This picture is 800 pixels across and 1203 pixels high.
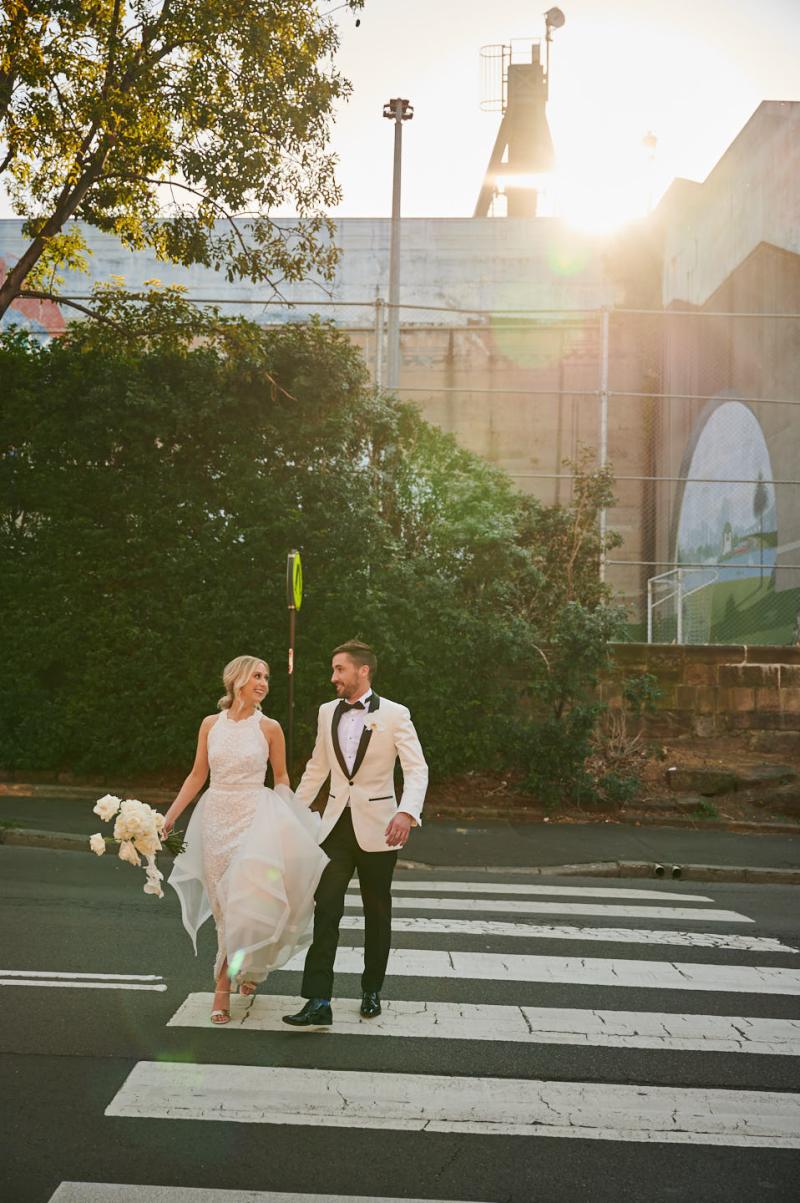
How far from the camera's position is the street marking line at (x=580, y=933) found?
7.73m

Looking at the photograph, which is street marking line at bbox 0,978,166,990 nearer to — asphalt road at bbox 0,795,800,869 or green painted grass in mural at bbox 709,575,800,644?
asphalt road at bbox 0,795,800,869

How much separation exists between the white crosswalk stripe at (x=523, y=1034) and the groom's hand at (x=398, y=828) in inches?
37.7

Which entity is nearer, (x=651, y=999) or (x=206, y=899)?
(x=206, y=899)

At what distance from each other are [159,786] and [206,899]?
8857mm

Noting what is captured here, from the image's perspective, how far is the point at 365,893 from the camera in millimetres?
5750

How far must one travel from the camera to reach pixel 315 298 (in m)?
26.1

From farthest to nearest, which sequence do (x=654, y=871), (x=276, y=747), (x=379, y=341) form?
(x=379, y=341), (x=654, y=871), (x=276, y=747)

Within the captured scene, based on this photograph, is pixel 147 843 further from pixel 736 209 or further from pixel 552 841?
pixel 736 209

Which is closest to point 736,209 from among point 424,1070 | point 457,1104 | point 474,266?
point 474,266

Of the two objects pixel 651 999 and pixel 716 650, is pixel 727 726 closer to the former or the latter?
pixel 716 650

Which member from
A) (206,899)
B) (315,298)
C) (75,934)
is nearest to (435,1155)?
(206,899)

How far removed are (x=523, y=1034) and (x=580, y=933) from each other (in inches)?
101

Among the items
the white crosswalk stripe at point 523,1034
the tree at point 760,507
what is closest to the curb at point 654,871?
the white crosswalk stripe at point 523,1034

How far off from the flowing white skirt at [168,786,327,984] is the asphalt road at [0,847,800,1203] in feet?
1.38
